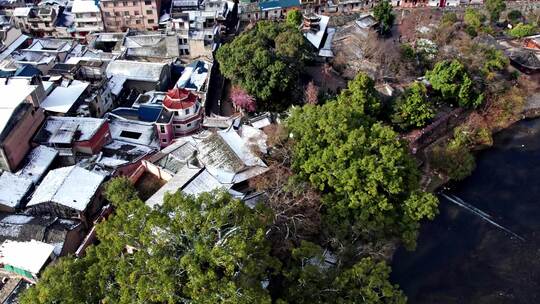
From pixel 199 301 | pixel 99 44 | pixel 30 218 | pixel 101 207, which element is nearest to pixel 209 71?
pixel 99 44

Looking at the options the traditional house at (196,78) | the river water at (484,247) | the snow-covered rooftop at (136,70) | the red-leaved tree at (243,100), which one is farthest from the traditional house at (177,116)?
the river water at (484,247)

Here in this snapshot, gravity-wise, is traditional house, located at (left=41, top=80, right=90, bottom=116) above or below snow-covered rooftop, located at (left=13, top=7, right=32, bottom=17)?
below

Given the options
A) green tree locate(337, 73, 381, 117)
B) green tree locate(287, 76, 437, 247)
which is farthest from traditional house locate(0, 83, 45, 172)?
green tree locate(337, 73, 381, 117)

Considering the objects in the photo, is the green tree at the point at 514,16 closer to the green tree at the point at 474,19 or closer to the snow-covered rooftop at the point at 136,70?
the green tree at the point at 474,19

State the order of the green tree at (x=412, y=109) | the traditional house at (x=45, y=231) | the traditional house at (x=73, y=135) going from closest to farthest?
the traditional house at (x=45, y=231), the traditional house at (x=73, y=135), the green tree at (x=412, y=109)

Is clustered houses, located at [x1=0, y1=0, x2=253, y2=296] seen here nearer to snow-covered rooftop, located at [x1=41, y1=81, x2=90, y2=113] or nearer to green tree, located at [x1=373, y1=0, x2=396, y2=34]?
snow-covered rooftop, located at [x1=41, y1=81, x2=90, y2=113]

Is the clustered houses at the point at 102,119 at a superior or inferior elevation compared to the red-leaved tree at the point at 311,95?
inferior
